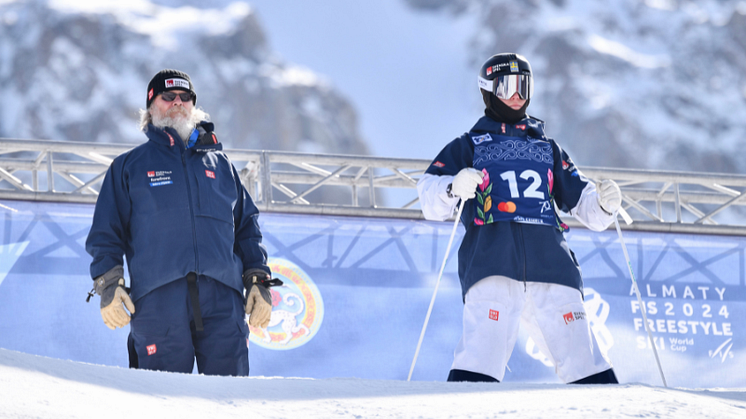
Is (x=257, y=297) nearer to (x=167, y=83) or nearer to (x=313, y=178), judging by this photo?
(x=167, y=83)

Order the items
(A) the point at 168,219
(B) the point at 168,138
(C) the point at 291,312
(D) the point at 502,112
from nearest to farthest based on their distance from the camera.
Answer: (A) the point at 168,219 → (B) the point at 168,138 → (D) the point at 502,112 → (C) the point at 291,312

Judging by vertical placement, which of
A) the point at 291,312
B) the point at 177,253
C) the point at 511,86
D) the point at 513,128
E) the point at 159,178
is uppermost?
the point at 511,86

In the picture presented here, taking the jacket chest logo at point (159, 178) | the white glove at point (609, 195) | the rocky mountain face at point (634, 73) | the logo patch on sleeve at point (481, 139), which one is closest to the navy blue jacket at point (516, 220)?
the logo patch on sleeve at point (481, 139)

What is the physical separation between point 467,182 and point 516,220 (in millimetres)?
229

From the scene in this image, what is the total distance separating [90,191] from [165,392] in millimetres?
3713

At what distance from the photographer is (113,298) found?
2430mm

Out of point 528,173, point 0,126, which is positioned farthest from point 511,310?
point 0,126

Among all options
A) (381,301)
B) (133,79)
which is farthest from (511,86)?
(133,79)

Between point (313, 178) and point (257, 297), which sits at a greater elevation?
point (313, 178)

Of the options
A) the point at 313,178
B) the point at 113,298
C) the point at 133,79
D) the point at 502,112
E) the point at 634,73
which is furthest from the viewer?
the point at 634,73

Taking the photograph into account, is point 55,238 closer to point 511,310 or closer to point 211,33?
point 511,310

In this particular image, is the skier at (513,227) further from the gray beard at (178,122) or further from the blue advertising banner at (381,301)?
the blue advertising banner at (381,301)

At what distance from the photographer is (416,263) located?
455 centimetres

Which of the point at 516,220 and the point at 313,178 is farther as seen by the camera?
the point at 313,178
